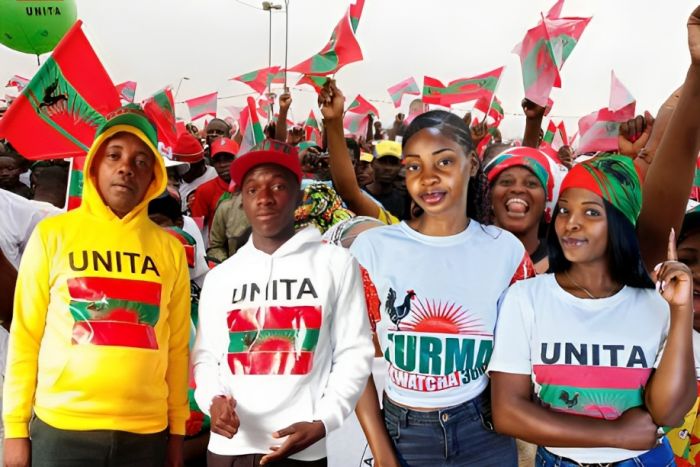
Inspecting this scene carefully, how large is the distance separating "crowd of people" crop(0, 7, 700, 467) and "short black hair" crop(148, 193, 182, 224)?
1153mm

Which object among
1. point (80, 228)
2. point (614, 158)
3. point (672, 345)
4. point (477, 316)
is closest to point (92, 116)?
point (80, 228)

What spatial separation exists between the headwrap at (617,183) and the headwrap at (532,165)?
2.58ft

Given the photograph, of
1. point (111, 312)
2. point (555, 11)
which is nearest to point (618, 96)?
point (555, 11)

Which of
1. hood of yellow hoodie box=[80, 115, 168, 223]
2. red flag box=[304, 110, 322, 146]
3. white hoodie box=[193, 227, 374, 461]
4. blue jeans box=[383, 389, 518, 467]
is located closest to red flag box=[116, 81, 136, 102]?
red flag box=[304, 110, 322, 146]

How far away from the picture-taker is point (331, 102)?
3.03 m

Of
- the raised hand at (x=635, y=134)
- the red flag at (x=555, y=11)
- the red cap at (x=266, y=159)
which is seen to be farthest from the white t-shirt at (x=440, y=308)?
the red flag at (x=555, y=11)

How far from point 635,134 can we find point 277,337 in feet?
7.10

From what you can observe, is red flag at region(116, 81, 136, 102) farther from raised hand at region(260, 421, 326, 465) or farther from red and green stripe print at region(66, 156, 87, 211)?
raised hand at region(260, 421, 326, 465)

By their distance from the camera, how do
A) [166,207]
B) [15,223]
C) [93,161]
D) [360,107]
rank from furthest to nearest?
[360,107] → [166,207] → [15,223] → [93,161]

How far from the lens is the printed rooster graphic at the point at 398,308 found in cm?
211

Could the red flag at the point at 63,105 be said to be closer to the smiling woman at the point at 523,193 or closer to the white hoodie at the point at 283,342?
the white hoodie at the point at 283,342

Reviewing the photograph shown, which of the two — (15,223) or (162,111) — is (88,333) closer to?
(15,223)

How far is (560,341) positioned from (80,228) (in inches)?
64.6

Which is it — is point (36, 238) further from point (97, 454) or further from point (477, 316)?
point (477, 316)
